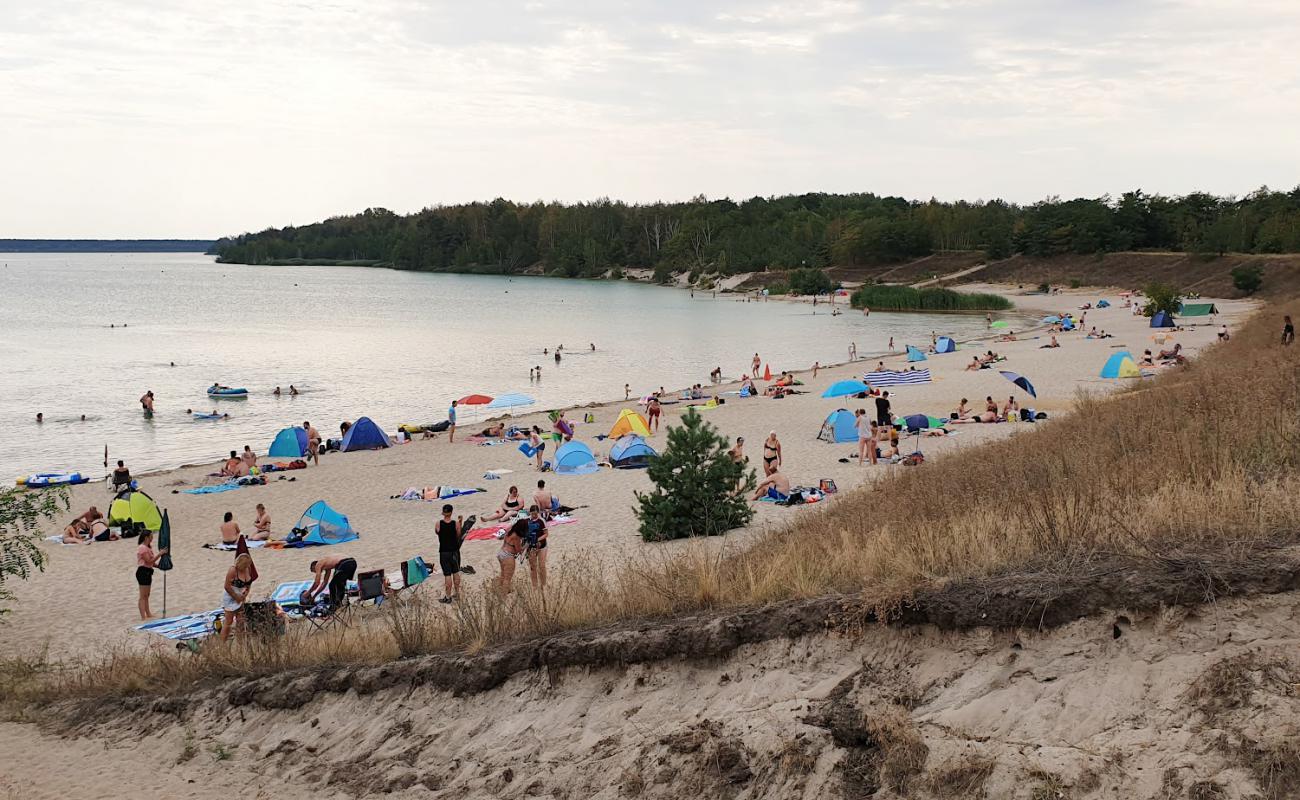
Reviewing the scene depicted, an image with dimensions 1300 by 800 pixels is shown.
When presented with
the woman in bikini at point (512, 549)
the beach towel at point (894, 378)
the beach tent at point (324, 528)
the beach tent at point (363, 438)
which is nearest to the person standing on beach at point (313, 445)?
the beach tent at point (363, 438)

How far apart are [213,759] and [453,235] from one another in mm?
192999

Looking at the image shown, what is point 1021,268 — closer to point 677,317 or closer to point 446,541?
point 677,317

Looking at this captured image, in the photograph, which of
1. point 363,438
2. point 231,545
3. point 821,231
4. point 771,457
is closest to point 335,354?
point 363,438

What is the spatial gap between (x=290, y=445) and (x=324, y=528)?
9.60 metres

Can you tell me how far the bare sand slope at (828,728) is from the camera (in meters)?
4.27

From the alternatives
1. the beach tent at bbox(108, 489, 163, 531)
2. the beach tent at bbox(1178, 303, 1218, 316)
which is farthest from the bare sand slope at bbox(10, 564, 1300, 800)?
the beach tent at bbox(1178, 303, 1218, 316)

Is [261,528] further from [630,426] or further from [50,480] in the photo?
[630,426]

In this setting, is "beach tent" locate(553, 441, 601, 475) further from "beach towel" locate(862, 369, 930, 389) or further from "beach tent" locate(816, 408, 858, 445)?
"beach towel" locate(862, 369, 930, 389)

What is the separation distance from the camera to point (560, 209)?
7446 inches

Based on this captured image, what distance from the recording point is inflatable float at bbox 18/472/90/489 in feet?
79.6

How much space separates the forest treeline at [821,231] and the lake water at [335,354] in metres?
21.9

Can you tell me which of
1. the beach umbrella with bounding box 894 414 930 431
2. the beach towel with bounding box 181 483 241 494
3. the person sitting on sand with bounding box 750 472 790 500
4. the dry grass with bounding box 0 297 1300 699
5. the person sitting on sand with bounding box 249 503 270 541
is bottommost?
the beach towel with bounding box 181 483 241 494

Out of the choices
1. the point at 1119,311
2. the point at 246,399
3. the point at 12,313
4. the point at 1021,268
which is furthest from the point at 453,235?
the point at 246,399

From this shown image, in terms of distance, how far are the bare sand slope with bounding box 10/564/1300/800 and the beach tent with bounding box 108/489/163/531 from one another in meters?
11.8
